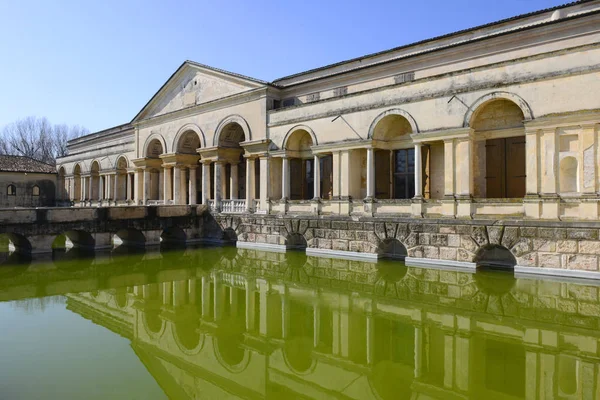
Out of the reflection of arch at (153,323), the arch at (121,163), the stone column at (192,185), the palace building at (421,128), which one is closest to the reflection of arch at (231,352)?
the reflection of arch at (153,323)

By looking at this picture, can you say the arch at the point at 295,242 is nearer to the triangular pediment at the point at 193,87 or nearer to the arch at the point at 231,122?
the arch at the point at 231,122

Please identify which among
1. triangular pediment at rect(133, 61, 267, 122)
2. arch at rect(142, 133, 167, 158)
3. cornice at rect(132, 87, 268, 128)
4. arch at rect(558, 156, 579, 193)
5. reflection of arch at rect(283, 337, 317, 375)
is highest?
triangular pediment at rect(133, 61, 267, 122)

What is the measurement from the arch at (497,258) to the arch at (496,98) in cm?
385

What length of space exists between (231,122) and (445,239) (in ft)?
38.3

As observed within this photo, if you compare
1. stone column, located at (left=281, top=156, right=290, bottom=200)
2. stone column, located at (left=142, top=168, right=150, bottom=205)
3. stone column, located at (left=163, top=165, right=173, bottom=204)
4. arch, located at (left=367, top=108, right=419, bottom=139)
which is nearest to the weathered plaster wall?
stone column, located at (left=142, top=168, right=150, bottom=205)

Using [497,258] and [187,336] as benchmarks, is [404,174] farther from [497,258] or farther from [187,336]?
[187,336]

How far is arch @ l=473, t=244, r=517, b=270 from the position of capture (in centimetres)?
1326

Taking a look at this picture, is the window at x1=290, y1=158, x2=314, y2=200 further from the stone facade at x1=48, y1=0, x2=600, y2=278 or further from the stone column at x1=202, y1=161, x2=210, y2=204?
the stone column at x1=202, y1=161, x2=210, y2=204

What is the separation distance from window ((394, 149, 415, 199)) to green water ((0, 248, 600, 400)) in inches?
169

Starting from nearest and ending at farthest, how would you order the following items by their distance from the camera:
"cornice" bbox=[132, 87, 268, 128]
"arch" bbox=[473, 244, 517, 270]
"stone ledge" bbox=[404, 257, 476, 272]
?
"stone ledge" bbox=[404, 257, 476, 272], "arch" bbox=[473, 244, 517, 270], "cornice" bbox=[132, 87, 268, 128]

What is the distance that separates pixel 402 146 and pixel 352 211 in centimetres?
304

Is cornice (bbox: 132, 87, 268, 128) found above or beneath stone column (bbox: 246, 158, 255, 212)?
above

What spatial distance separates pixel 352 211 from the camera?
1623 cm

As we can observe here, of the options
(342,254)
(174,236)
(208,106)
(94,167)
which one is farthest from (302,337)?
(94,167)
